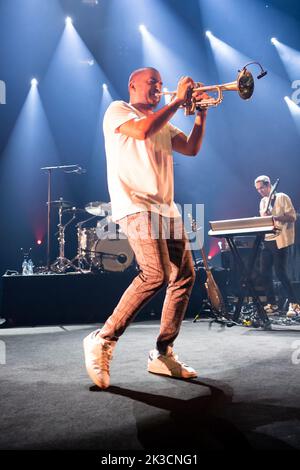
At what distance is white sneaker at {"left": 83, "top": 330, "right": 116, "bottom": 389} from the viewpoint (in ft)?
8.02

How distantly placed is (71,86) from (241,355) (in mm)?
9041

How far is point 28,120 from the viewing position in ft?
35.0

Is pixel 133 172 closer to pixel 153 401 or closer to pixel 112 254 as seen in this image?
pixel 153 401

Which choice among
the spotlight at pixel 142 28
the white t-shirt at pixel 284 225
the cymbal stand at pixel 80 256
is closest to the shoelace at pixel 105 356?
the white t-shirt at pixel 284 225

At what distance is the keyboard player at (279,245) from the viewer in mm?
6551

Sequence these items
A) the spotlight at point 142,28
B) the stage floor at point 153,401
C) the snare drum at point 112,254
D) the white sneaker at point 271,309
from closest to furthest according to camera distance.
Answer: the stage floor at point 153,401, the white sneaker at point 271,309, the snare drum at point 112,254, the spotlight at point 142,28

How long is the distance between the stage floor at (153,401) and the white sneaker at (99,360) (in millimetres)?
72

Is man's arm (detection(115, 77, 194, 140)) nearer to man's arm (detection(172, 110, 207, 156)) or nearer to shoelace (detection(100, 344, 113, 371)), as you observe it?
man's arm (detection(172, 110, 207, 156))

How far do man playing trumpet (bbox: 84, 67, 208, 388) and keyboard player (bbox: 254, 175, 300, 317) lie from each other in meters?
3.95

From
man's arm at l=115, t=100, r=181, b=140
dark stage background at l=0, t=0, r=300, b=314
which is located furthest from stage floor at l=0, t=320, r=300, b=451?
→ dark stage background at l=0, t=0, r=300, b=314

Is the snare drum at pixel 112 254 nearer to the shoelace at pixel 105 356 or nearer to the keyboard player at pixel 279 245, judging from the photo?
the keyboard player at pixel 279 245

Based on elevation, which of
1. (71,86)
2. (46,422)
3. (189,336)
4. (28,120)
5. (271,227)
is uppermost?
(71,86)

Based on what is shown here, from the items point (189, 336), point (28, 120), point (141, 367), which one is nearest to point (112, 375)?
point (141, 367)

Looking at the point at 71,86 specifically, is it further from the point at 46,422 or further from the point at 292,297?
the point at 46,422
